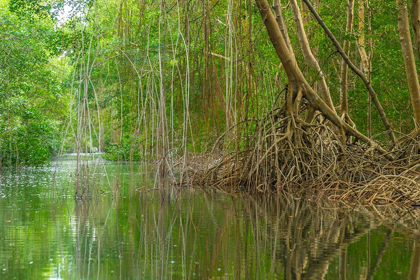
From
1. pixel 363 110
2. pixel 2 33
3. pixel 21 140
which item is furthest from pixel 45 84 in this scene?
pixel 363 110

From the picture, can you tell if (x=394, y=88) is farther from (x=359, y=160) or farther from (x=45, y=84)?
(x=45, y=84)

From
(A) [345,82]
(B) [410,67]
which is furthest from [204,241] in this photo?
(A) [345,82]

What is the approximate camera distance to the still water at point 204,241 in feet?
12.4

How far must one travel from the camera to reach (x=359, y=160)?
10.6 m

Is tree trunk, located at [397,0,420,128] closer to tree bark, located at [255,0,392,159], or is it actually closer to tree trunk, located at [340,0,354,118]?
tree trunk, located at [340,0,354,118]

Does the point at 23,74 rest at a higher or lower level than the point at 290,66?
higher

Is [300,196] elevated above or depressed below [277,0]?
below

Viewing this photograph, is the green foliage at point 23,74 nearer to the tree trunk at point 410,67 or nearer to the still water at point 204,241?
the still water at point 204,241

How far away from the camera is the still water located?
3785 millimetres

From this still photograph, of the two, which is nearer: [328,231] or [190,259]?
[190,259]

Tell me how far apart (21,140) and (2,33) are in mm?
6066

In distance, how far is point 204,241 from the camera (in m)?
4.98

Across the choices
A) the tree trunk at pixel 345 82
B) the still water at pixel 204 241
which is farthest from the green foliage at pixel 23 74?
the still water at pixel 204 241

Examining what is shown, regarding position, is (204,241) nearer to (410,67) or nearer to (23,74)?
(410,67)
